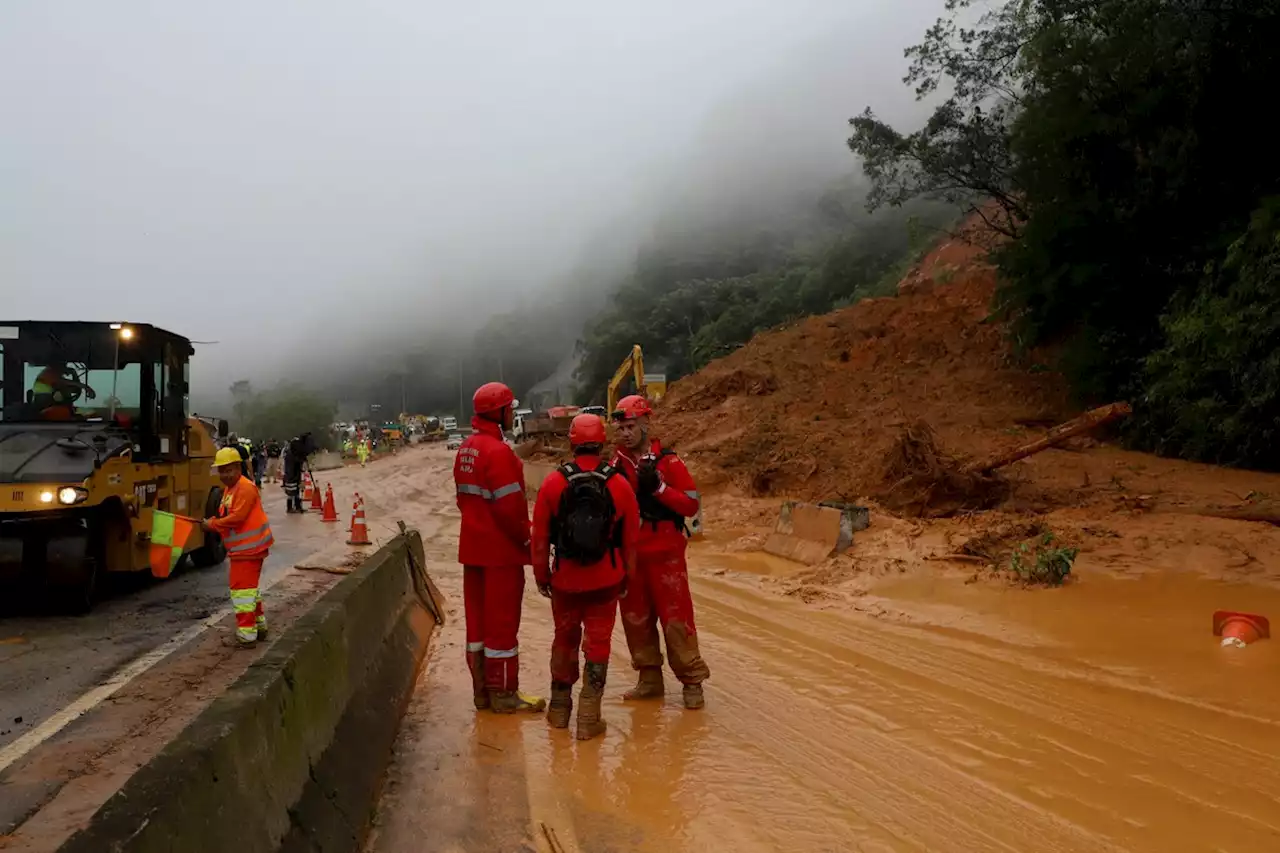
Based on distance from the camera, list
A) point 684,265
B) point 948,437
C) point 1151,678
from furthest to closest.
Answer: point 684,265 → point 948,437 → point 1151,678

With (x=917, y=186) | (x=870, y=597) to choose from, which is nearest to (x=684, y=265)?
(x=917, y=186)

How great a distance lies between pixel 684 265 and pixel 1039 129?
3903 inches

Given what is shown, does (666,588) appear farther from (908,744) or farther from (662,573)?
(908,744)

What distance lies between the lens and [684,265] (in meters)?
118

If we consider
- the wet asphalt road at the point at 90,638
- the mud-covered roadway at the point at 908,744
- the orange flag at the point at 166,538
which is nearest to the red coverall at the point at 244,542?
the wet asphalt road at the point at 90,638

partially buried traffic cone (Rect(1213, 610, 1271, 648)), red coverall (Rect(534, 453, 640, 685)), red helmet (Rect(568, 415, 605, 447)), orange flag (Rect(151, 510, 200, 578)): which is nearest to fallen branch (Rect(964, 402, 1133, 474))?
partially buried traffic cone (Rect(1213, 610, 1271, 648))

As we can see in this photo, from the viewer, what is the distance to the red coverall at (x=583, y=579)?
5.42 meters

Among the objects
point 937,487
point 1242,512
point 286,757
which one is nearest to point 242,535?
point 286,757

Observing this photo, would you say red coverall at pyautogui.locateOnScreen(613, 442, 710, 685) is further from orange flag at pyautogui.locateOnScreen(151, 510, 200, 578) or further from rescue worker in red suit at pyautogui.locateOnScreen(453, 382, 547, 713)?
orange flag at pyautogui.locateOnScreen(151, 510, 200, 578)

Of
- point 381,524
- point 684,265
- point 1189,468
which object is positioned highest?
point 684,265

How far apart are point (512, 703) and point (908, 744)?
8.19 ft

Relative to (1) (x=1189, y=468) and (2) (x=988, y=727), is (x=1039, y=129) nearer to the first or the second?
(1) (x=1189, y=468)

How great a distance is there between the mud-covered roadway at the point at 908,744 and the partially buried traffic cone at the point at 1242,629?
0.43ft

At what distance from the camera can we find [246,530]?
7543 millimetres
